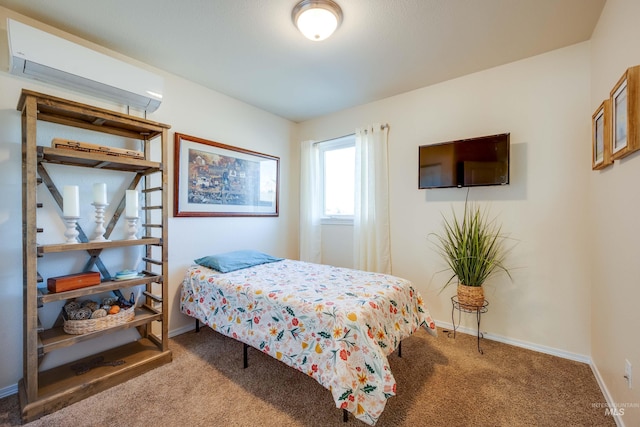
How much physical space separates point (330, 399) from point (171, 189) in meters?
2.24

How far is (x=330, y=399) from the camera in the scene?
1.69 m

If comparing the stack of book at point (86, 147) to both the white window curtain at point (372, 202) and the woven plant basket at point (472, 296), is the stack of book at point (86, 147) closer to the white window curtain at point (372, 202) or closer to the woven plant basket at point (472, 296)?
the white window curtain at point (372, 202)

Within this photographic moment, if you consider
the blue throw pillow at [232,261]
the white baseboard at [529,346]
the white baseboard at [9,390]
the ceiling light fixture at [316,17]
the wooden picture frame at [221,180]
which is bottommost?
the white baseboard at [9,390]

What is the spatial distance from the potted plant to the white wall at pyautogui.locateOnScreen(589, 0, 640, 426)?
623mm

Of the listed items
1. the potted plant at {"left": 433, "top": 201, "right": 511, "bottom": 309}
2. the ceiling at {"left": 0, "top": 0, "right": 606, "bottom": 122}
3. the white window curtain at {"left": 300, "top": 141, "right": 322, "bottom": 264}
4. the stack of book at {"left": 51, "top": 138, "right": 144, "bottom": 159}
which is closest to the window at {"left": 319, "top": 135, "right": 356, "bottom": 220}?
the white window curtain at {"left": 300, "top": 141, "right": 322, "bottom": 264}

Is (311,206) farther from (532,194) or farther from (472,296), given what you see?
(532,194)

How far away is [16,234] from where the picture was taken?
5.89 ft

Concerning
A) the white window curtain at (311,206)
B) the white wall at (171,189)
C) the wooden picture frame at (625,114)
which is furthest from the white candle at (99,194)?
the wooden picture frame at (625,114)

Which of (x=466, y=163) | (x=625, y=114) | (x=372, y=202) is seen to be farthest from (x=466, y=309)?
(x=625, y=114)

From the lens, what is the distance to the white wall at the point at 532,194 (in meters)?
2.12

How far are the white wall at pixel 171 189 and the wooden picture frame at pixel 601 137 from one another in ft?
10.0

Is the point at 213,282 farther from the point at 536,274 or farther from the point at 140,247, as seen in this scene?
the point at 536,274

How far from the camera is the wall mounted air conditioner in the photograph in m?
1.68

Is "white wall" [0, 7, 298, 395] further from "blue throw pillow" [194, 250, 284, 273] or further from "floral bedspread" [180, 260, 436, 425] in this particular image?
"floral bedspread" [180, 260, 436, 425]
